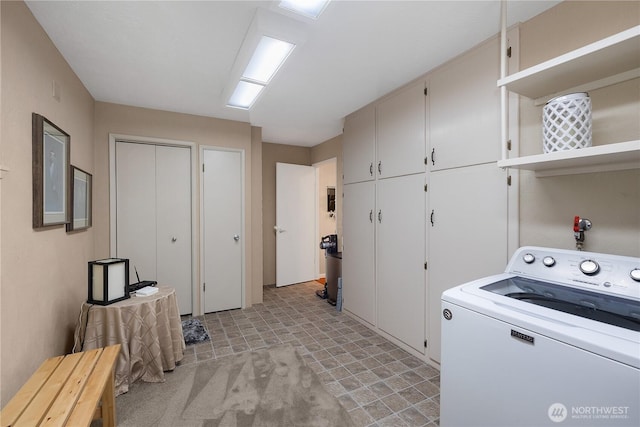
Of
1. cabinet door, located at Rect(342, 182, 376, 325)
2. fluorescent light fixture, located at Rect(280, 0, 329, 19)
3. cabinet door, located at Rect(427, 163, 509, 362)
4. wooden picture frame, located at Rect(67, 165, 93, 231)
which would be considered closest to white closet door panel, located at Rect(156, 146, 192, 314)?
wooden picture frame, located at Rect(67, 165, 93, 231)

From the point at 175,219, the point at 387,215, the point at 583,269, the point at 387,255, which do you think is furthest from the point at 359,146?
the point at 175,219

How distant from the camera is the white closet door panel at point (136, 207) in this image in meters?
3.12

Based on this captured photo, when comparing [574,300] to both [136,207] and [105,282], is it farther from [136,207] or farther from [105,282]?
[136,207]

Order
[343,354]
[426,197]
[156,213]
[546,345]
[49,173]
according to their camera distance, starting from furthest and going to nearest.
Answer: [156,213]
[343,354]
[426,197]
[49,173]
[546,345]

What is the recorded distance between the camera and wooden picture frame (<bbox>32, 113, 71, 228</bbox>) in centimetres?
161

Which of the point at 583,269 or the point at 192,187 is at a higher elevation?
the point at 192,187

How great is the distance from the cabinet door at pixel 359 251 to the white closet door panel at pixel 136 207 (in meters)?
2.34

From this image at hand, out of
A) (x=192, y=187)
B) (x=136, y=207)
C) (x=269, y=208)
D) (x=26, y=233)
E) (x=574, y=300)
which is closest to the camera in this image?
(x=574, y=300)

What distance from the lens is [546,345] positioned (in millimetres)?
970

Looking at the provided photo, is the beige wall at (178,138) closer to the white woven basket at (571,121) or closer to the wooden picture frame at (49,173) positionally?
the wooden picture frame at (49,173)

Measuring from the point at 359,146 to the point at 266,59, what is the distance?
152cm

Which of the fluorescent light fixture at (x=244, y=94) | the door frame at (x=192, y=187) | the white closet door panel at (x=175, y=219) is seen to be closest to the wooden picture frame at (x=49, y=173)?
the door frame at (x=192, y=187)

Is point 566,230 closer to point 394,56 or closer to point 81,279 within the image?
point 394,56
